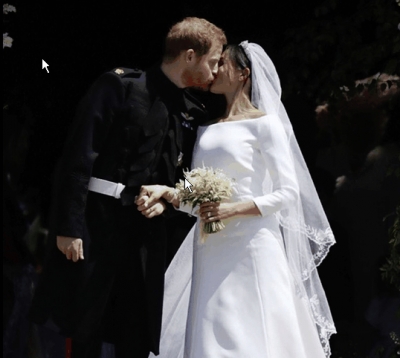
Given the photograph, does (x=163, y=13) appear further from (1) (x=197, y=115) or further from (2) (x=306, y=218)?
(2) (x=306, y=218)

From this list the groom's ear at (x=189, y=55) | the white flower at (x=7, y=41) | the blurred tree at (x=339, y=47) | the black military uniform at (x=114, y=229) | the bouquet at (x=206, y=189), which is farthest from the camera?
the blurred tree at (x=339, y=47)

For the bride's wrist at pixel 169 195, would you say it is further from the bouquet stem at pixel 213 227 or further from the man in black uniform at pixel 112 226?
the bouquet stem at pixel 213 227

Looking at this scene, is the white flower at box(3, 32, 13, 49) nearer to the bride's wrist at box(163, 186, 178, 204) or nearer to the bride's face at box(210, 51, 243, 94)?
the bride's face at box(210, 51, 243, 94)

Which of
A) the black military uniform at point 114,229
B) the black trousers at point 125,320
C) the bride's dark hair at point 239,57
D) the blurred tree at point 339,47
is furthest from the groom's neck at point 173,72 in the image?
the blurred tree at point 339,47

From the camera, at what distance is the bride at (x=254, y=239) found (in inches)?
175

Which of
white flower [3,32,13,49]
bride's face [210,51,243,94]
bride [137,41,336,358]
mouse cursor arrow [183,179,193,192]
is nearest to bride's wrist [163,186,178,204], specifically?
bride [137,41,336,358]

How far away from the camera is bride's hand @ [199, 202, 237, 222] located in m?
4.44

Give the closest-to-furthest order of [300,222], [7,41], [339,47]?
[300,222] → [7,41] → [339,47]

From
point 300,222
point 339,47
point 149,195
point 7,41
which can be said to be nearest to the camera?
point 149,195

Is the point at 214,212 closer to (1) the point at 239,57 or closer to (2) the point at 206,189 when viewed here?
(2) the point at 206,189

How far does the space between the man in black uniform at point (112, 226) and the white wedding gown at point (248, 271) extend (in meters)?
0.21

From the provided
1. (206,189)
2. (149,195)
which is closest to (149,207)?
(149,195)

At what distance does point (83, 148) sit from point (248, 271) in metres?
0.99

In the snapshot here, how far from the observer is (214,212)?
445 cm
